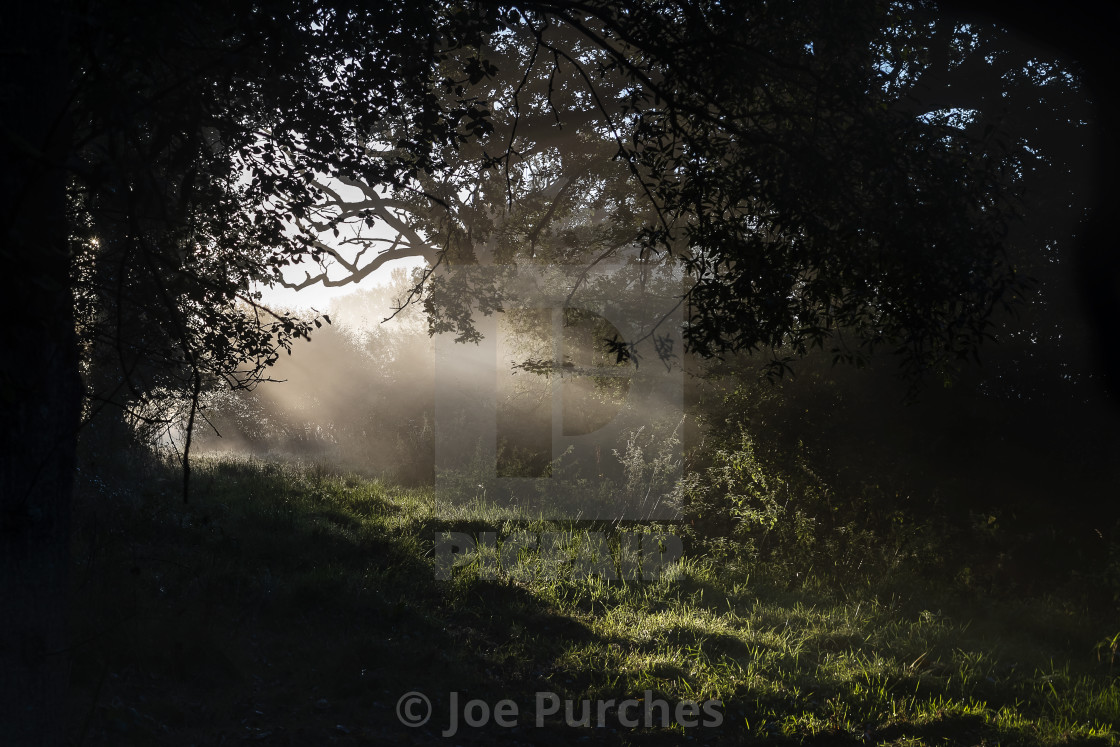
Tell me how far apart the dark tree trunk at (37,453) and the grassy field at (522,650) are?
26.7 inches

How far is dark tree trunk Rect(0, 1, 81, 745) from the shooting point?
380cm

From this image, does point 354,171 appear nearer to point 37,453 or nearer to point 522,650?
point 37,453

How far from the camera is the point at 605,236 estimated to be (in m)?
14.3

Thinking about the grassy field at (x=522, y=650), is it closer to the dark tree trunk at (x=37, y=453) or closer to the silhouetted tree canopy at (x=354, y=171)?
the dark tree trunk at (x=37, y=453)

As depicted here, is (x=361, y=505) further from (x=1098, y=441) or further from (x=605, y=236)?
(x=1098, y=441)

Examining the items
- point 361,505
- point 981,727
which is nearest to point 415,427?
point 361,505

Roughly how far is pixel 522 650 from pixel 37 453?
508 cm

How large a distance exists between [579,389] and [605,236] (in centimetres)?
746

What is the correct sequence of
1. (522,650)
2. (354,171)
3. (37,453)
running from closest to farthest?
(37,453) → (354,171) → (522,650)

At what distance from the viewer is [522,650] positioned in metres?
7.79

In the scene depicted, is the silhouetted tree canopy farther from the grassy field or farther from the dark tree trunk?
the grassy field

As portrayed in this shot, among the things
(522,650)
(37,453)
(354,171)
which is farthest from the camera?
(522,650)

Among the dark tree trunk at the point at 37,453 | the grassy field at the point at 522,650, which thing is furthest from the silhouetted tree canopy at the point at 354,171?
the grassy field at the point at 522,650

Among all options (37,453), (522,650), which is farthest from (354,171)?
(522,650)
